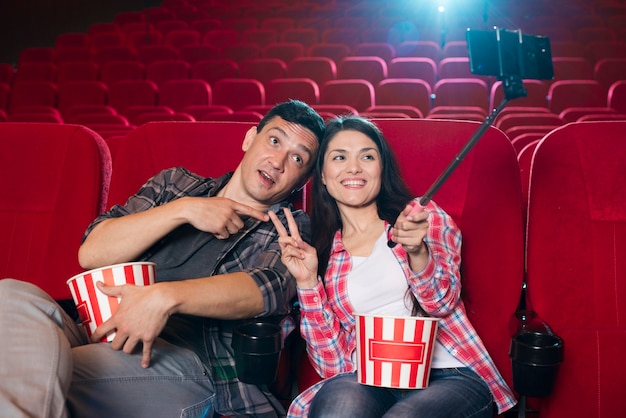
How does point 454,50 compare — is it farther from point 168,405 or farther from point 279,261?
point 168,405

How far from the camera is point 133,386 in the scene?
2.63ft

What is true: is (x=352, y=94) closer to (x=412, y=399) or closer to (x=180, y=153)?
(x=180, y=153)

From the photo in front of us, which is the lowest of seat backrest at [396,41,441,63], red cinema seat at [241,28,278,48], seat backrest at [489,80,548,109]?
seat backrest at [489,80,548,109]

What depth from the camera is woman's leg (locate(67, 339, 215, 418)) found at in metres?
0.77

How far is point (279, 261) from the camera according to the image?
94cm

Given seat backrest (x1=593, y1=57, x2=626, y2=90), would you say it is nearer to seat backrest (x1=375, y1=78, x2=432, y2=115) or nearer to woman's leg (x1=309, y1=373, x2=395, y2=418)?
seat backrest (x1=375, y1=78, x2=432, y2=115)

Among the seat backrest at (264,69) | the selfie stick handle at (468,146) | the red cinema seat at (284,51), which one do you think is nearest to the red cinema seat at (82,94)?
the seat backrest at (264,69)

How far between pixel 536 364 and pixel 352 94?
6.63 ft

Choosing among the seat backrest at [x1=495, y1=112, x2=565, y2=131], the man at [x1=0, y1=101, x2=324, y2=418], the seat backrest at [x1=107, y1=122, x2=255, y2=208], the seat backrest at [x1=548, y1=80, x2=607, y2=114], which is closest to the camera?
the man at [x1=0, y1=101, x2=324, y2=418]

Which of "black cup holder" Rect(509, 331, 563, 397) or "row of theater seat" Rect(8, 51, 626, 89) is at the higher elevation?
"row of theater seat" Rect(8, 51, 626, 89)

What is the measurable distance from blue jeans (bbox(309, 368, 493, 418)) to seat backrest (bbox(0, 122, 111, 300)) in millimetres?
477

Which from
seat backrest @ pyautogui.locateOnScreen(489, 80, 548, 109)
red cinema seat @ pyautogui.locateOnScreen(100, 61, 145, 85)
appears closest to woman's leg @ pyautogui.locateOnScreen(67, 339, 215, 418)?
seat backrest @ pyautogui.locateOnScreen(489, 80, 548, 109)

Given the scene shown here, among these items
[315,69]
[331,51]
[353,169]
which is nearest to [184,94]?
[315,69]

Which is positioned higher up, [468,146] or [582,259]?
[468,146]
